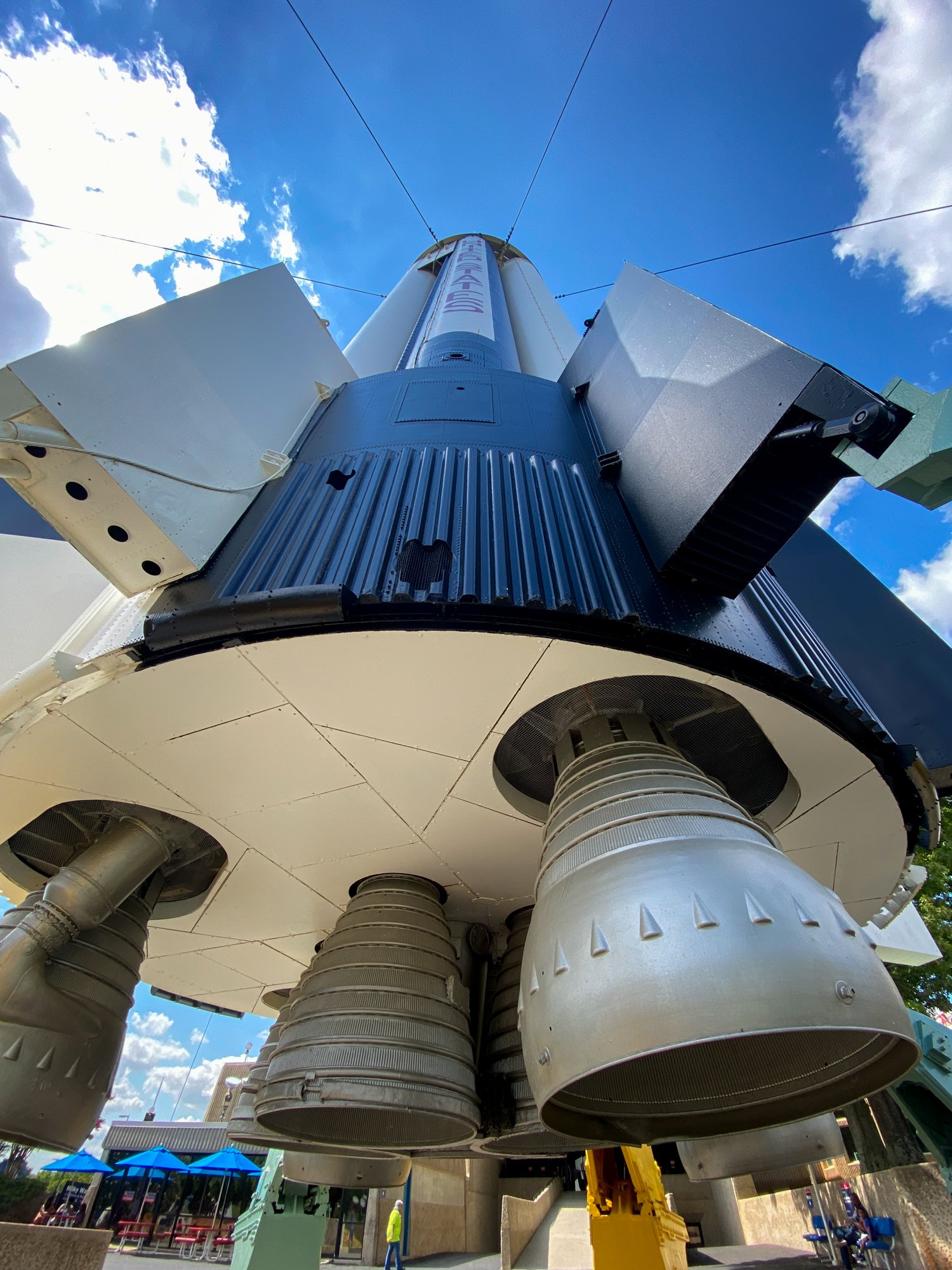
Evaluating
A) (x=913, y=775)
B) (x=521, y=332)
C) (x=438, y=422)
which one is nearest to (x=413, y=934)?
(x=913, y=775)

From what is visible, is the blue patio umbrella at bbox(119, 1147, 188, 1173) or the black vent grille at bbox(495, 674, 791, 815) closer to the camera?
the black vent grille at bbox(495, 674, 791, 815)

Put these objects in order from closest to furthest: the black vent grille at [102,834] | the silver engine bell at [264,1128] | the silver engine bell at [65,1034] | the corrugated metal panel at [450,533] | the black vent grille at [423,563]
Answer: the corrugated metal panel at [450,533] → the black vent grille at [423,563] → the silver engine bell at [65,1034] → the silver engine bell at [264,1128] → the black vent grille at [102,834]

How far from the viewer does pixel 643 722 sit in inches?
181

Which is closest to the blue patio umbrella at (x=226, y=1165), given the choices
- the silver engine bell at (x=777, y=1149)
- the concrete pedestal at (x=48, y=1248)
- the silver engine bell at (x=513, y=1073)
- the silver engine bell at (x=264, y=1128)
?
the concrete pedestal at (x=48, y=1248)

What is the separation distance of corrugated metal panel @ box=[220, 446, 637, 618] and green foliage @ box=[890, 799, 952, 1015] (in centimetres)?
1192

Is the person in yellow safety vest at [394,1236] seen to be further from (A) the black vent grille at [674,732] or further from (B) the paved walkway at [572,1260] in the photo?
(A) the black vent grille at [674,732]

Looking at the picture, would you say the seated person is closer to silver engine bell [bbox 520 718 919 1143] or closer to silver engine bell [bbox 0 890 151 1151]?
silver engine bell [bbox 520 718 919 1143]

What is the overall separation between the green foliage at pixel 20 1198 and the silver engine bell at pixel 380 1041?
21.3 m

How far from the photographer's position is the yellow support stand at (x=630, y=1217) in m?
5.22

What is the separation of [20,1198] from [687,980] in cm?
2899

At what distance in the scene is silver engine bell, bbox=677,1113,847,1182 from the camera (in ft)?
15.8

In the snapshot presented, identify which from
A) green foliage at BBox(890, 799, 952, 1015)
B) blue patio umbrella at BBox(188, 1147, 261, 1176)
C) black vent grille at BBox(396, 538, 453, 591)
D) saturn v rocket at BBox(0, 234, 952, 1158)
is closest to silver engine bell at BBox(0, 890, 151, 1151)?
saturn v rocket at BBox(0, 234, 952, 1158)

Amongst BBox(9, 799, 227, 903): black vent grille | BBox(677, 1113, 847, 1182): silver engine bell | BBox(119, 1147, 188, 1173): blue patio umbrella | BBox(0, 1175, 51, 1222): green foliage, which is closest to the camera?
BBox(677, 1113, 847, 1182): silver engine bell

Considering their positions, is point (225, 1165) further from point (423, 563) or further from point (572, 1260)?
point (423, 563)
